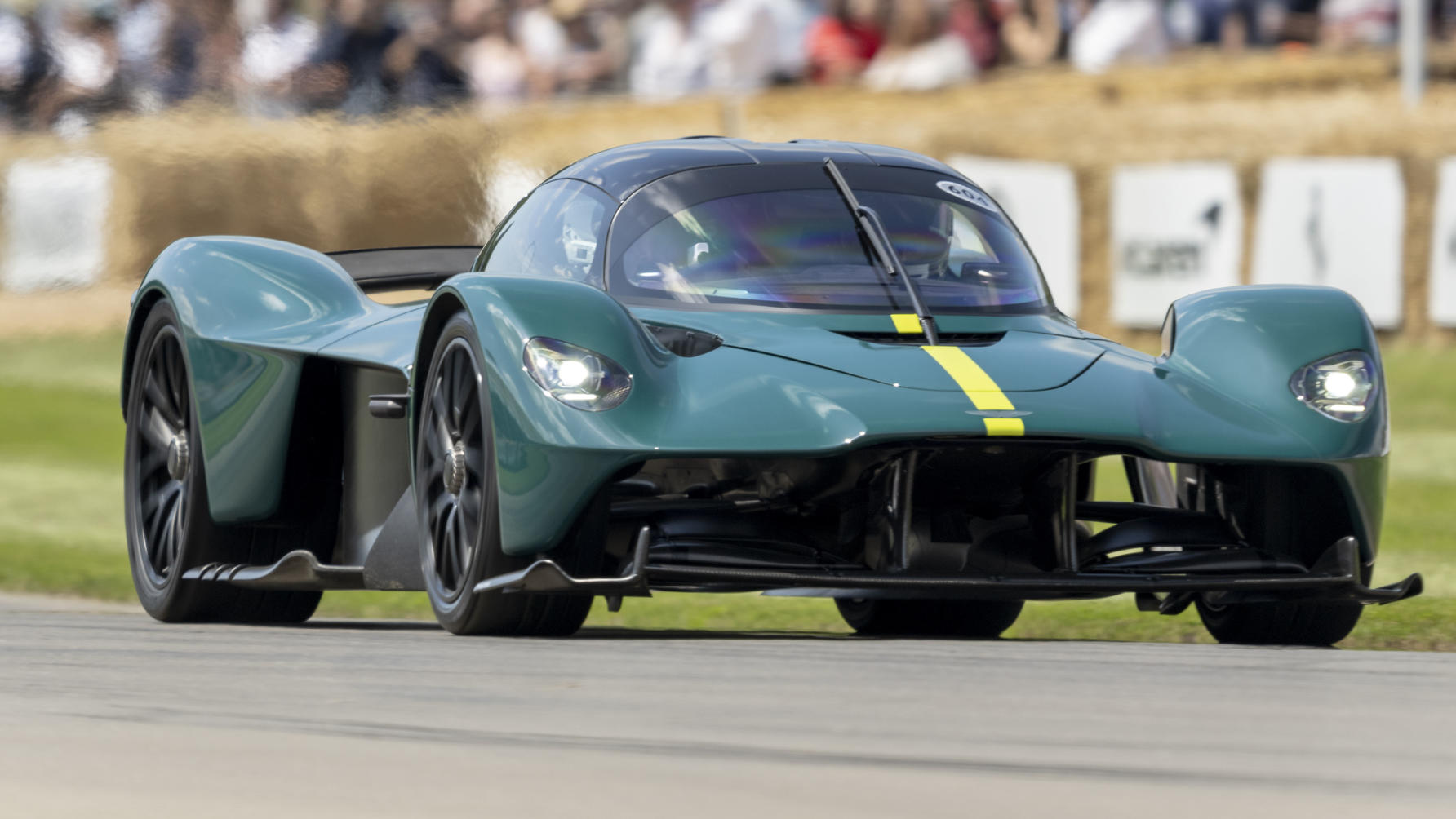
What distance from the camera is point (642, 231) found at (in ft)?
21.9

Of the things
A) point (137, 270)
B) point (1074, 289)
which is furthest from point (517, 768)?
point (137, 270)

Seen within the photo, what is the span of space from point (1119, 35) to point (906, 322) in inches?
553

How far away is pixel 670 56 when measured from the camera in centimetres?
2116

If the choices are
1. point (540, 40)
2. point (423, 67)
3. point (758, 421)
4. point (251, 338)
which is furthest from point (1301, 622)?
point (540, 40)

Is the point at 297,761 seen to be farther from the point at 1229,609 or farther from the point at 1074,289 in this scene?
the point at 1074,289

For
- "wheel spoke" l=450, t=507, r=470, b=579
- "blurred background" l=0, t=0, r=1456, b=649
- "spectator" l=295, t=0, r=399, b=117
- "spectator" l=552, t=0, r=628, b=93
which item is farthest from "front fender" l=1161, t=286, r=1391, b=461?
"spectator" l=552, t=0, r=628, b=93

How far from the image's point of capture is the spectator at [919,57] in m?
20.0

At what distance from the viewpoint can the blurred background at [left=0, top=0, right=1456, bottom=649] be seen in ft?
60.8

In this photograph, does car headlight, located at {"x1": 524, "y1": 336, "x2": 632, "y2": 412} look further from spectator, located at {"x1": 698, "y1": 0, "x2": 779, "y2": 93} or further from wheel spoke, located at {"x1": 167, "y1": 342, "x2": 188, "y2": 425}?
spectator, located at {"x1": 698, "y1": 0, "x2": 779, "y2": 93}

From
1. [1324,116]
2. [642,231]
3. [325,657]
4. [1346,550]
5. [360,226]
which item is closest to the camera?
[325,657]

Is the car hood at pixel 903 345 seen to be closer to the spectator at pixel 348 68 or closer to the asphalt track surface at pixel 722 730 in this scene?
the asphalt track surface at pixel 722 730

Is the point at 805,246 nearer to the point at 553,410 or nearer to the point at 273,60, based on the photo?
the point at 553,410

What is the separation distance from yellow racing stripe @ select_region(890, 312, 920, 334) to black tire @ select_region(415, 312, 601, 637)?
1.05m

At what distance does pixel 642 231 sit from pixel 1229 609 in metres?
2.00
